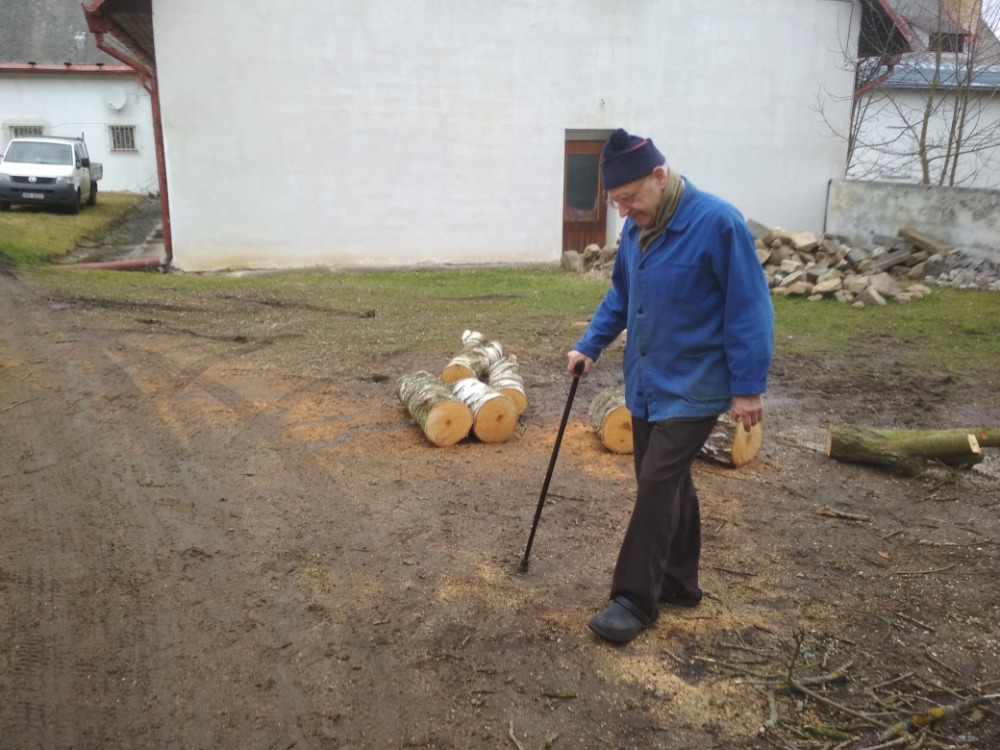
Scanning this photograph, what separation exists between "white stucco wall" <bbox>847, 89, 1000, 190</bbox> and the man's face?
69.0ft

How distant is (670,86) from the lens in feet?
55.4

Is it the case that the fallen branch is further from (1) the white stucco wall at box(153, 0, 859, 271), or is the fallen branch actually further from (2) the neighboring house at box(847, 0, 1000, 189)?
(2) the neighboring house at box(847, 0, 1000, 189)

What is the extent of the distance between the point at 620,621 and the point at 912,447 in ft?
10.4

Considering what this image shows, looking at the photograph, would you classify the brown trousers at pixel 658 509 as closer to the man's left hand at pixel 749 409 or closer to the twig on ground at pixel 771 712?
the man's left hand at pixel 749 409

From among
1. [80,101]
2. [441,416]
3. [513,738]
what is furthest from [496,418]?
[80,101]

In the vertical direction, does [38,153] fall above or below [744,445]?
above

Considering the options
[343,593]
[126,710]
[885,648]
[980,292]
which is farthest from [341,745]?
[980,292]

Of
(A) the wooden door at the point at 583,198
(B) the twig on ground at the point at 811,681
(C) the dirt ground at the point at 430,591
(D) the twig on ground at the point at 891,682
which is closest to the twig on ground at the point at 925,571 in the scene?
(C) the dirt ground at the point at 430,591

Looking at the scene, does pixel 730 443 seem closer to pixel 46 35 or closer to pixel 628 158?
pixel 628 158

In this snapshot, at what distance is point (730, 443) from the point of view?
576cm

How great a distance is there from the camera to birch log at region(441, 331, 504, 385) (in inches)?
274

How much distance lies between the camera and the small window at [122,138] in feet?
96.9

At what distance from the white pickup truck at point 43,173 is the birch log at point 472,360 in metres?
16.2

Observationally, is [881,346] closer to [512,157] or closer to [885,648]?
[885,648]
